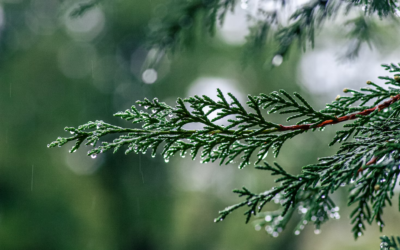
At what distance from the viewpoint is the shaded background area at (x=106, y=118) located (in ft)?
26.3

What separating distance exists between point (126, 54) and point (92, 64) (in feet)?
3.17

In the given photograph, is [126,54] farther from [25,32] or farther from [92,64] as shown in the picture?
[25,32]

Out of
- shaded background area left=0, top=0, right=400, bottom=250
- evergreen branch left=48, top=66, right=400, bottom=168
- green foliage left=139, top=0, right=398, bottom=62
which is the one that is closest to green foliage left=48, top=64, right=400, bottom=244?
evergreen branch left=48, top=66, right=400, bottom=168

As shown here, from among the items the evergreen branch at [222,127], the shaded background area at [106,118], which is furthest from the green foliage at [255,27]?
the shaded background area at [106,118]

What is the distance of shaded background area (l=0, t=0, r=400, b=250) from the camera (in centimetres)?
802

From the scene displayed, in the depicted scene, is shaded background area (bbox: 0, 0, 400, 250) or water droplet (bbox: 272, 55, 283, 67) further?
shaded background area (bbox: 0, 0, 400, 250)

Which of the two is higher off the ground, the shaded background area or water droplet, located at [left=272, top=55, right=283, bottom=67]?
the shaded background area

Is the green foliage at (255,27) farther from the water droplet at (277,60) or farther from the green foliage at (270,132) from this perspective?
the green foliage at (270,132)

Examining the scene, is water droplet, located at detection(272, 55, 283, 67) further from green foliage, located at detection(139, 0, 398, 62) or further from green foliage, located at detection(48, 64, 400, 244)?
green foliage, located at detection(48, 64, 400, 244)

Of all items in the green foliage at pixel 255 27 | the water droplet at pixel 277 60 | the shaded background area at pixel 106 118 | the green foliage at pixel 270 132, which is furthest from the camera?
the shaded background area at pixel 106 118

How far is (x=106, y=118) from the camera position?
27.8 ft

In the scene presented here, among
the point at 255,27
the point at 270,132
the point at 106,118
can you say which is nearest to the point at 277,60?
the point at 255,27

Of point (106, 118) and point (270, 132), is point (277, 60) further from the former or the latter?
point (106, 118)

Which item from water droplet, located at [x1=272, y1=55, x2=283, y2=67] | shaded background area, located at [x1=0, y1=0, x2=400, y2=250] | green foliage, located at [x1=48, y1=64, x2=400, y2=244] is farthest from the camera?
shaded background area, located at [x1=0, y1=0, x2=400, y2=250]
